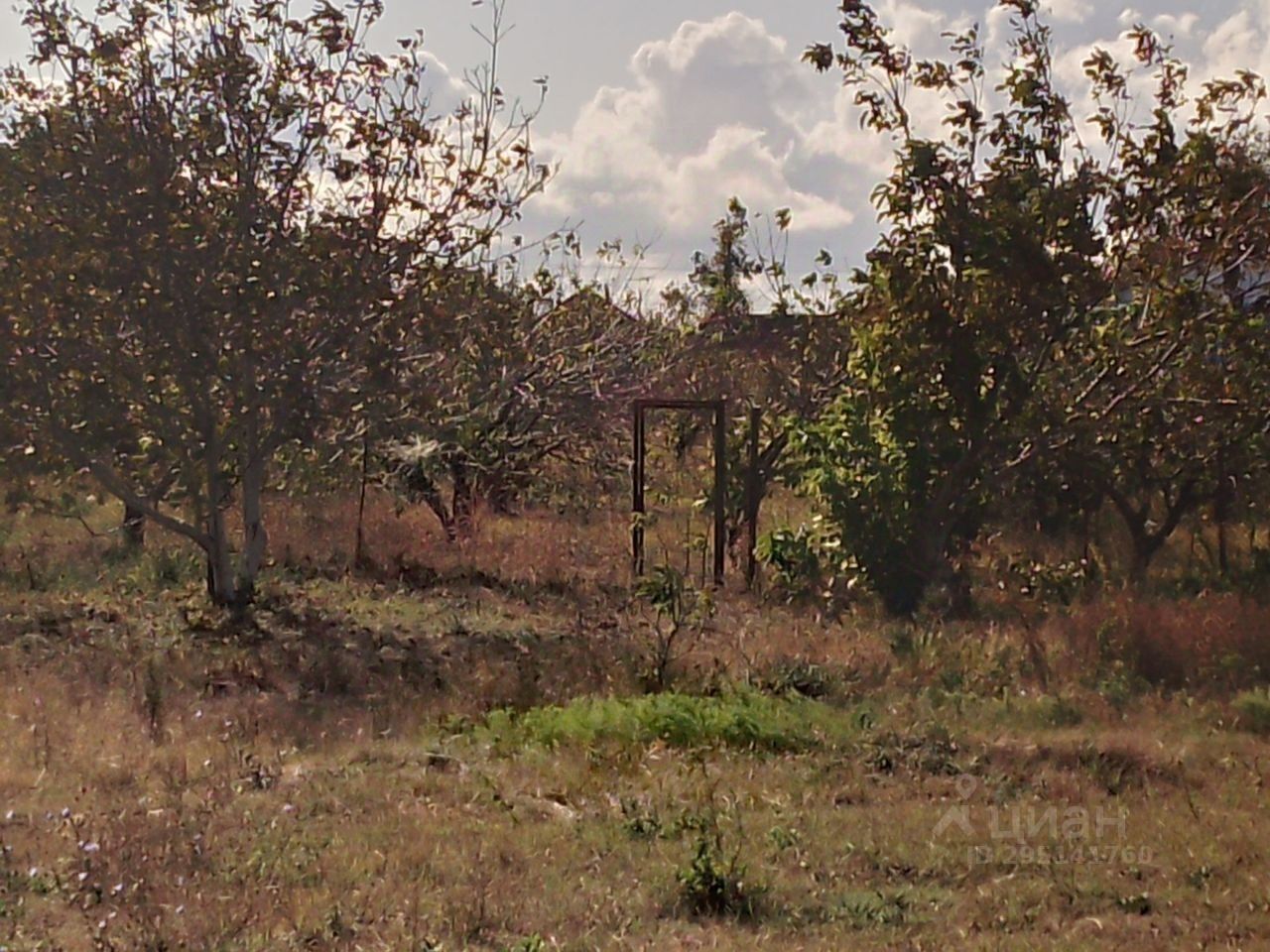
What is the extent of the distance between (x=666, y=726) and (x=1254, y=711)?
3715mm

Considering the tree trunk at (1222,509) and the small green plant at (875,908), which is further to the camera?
the tree trunk at (1222,509)

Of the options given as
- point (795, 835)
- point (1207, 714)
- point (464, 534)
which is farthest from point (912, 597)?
point (795, 835)

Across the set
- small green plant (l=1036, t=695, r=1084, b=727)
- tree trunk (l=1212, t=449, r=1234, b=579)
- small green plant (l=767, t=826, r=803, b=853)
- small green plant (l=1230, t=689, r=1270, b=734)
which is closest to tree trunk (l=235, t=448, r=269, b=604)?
small green plant (l=1036, t=695, r=1084, b=727)

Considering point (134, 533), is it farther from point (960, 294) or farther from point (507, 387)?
point (960, 294)

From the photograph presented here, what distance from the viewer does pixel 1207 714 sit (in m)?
8.47

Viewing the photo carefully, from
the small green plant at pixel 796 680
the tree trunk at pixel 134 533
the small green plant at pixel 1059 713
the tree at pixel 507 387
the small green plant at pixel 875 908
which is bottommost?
the small green plant at pixel 875 908

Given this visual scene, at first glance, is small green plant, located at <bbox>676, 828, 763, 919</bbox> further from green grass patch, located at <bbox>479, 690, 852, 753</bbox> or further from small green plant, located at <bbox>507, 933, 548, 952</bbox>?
green grass patch, located at <bbox>479, 690, 852, 753</bbox>

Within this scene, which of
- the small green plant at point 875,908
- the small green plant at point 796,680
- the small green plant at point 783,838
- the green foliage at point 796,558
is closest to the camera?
the small green plant at point 875,908

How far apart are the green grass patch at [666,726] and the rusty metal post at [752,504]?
19.4 ft

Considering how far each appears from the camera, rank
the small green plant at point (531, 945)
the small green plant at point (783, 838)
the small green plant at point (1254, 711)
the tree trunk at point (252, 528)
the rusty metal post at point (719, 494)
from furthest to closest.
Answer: the rusty metal post at point (719, 494) → the tree trunk at point (252, 528) → the small green plant at point (1254, 711) → the small green plant at point (783, 838) → the small green plant at point (531, 945)

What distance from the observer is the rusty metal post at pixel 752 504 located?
1392 cm

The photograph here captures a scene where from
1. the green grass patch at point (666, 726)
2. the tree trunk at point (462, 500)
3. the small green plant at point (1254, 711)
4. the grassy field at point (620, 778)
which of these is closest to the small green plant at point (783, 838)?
the grassy field at point (620, 778)

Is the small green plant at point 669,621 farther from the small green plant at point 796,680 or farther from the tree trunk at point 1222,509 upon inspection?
the tree trunk at point 1222,509

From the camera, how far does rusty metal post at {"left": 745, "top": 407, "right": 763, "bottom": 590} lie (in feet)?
45.7
